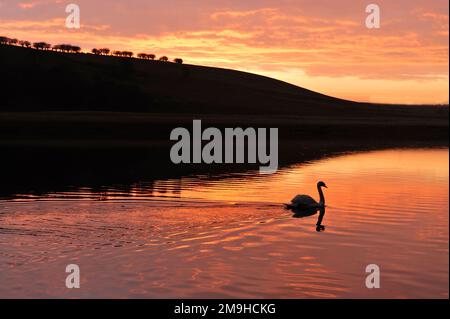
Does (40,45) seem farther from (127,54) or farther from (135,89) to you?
(135,89)

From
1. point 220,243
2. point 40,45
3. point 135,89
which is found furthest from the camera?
point 40,45

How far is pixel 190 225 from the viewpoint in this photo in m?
22.6

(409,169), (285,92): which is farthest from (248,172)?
(285,92)

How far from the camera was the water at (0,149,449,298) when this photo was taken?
1552cm

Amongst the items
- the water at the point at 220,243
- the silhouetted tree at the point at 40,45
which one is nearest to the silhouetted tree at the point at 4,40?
the silhouetted tree at the point at 40,45

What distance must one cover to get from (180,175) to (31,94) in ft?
293

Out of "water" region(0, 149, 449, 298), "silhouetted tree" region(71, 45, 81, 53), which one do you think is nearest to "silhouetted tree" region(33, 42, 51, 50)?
"silhouetted tree" region(71, 45, 81, 53)

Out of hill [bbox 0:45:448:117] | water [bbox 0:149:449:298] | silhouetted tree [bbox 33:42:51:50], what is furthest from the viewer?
silhouetted tree [bbox 33:42:51:50]

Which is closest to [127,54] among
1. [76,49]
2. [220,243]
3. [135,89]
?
[76,49]

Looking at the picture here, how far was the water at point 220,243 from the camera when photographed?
1552 centimetres

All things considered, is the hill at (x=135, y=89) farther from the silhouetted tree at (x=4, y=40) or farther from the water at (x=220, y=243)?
the water at (x=220, y=243)

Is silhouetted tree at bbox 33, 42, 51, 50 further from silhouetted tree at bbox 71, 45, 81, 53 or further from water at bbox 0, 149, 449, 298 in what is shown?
water at bbox 0, 149, 449, 298

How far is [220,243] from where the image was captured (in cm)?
2009
